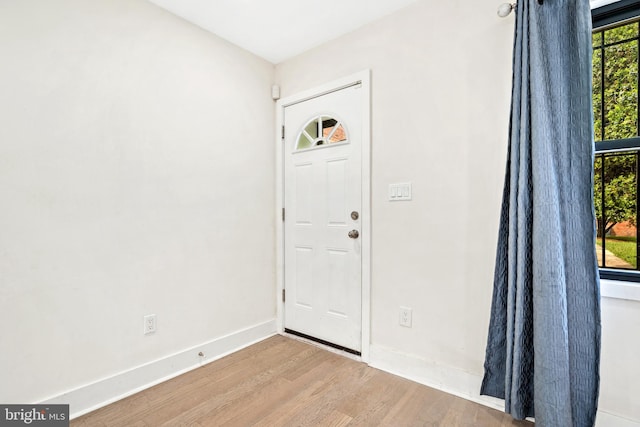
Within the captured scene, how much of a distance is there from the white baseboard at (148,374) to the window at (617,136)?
94.1 inches

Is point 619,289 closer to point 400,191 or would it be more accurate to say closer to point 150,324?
point 400,191

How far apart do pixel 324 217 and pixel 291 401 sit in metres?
1.30

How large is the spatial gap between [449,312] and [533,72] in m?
1.38

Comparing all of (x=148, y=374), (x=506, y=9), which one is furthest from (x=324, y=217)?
(x=506, y=9)

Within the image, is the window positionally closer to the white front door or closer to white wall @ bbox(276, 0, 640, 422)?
white wall @ bbox(276, 0, 640, 422)

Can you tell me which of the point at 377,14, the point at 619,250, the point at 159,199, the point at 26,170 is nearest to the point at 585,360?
the point at 619,250

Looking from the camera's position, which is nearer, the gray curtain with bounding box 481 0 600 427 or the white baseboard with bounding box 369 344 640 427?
the gray curtain with bounding box 481 0 600 427

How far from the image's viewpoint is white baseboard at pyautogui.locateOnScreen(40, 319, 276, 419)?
1.68 m

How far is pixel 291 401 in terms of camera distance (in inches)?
70.2

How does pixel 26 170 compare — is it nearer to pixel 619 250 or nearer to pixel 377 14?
pixel 377 14

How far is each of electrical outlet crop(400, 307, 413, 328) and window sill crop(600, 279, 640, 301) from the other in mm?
991

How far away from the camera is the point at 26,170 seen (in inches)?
61.2

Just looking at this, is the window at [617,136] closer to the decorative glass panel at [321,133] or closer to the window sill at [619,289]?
the window sill at [619,289]

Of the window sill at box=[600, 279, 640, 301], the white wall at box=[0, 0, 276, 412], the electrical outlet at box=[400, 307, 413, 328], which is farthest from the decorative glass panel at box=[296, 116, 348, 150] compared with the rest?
the window sill at box=[600, 279, 640, 301]
